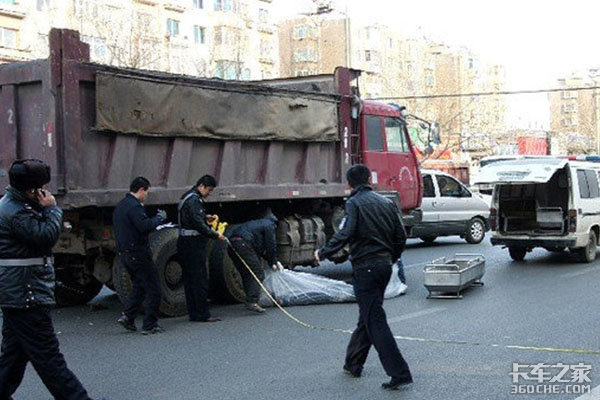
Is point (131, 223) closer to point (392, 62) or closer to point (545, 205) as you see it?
point (545, 205)

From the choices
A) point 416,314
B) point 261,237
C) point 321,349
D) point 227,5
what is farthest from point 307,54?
point 321,349

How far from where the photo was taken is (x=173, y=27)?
46.7 metres

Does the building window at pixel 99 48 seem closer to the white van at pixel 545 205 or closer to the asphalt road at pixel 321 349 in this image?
the white van at pixel 545 205

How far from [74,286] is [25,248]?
6.07 metres

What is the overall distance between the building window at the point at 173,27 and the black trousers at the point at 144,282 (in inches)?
1515

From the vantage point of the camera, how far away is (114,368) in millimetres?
7320

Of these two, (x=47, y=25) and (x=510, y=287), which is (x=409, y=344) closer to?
(x=510, y=287)

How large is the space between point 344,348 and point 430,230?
36.2 feet

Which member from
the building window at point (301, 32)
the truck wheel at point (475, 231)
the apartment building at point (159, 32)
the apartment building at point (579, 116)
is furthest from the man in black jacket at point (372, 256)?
the building window at point (301, 32)

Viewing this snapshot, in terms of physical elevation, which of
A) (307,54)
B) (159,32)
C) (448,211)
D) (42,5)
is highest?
(307,54)

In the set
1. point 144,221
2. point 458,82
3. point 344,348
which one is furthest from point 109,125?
point 458,82

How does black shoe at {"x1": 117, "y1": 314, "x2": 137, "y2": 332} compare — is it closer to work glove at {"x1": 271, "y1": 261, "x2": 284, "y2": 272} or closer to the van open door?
work glove at {"x1": 271, "y1": 261, "x2": 284, "y2": 272}

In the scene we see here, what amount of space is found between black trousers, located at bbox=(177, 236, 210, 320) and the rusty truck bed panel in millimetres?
751

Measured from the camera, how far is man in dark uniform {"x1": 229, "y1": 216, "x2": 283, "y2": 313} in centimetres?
1020
